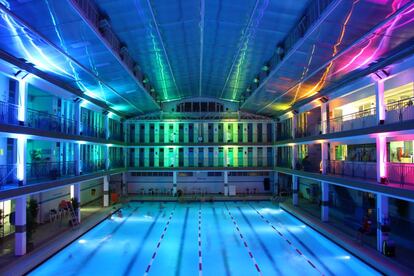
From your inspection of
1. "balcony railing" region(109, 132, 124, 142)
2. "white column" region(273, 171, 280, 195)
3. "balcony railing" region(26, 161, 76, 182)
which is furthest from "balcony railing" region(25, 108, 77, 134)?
"white column" region(273, 171, 280, 195)

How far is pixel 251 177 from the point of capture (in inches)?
1273

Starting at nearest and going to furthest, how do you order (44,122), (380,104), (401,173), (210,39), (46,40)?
1. (46,40)
2. (401,173)
3. (380,104)
4. (44,122)
5. (210,39)

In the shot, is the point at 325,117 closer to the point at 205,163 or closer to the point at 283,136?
the point at 283,136

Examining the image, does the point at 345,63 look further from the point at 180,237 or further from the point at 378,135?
the point at 180,237

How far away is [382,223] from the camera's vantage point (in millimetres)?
12758

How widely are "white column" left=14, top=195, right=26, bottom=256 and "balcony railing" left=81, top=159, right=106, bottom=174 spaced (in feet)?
23.4

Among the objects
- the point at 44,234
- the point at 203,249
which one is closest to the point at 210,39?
the point at 203,249

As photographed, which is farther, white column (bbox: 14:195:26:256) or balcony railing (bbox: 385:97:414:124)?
white column (bbox: 14:195:26:256)

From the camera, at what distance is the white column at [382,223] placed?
12680mm

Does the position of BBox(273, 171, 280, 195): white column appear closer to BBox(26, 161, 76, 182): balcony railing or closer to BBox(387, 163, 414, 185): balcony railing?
BBox(387, 163, 414, 185): balcony railing

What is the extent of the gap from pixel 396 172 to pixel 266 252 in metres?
6.17

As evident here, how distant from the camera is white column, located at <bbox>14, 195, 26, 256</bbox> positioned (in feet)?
41.2

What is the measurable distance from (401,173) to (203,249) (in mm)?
8555

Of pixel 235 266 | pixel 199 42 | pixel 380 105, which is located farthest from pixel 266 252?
pixel 199 42
